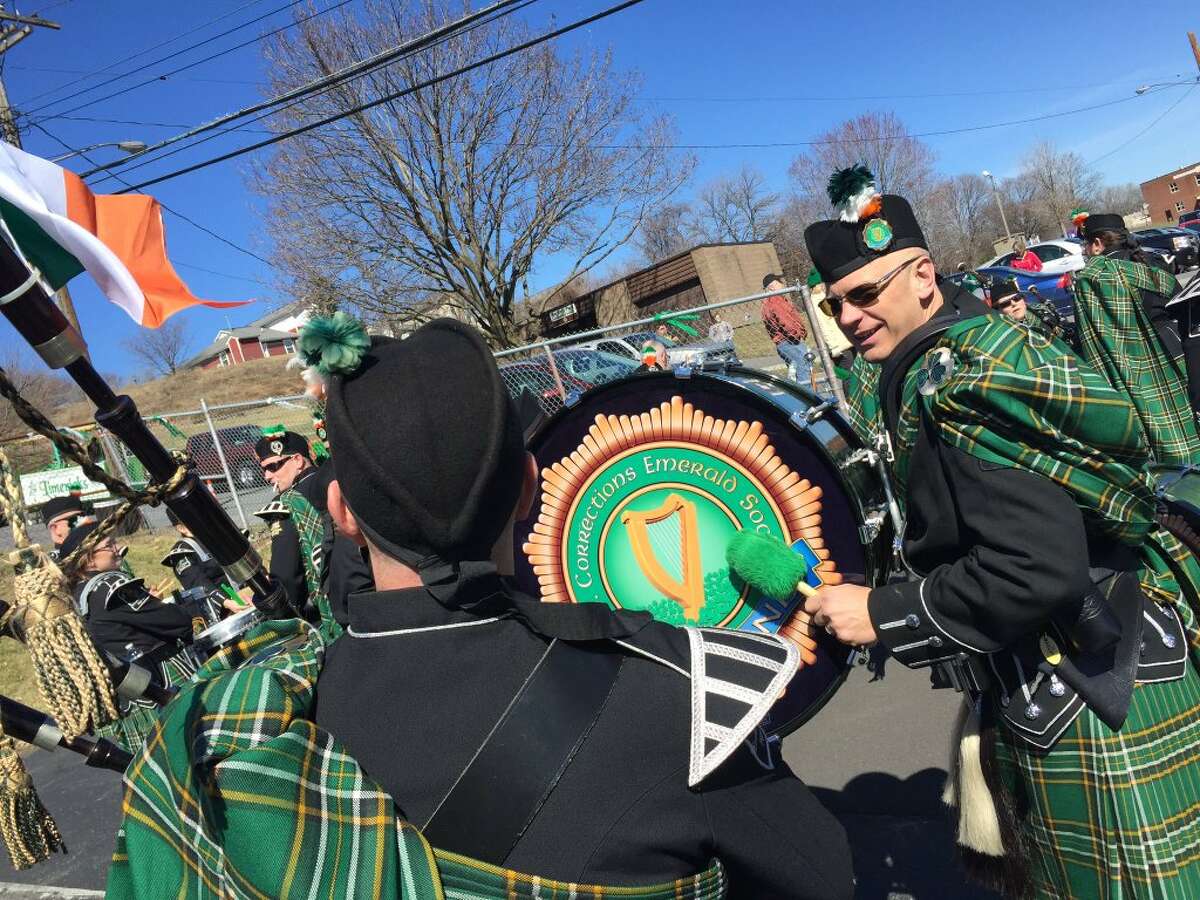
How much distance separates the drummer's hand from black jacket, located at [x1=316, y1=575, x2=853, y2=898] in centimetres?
65

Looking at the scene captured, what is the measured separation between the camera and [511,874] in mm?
950

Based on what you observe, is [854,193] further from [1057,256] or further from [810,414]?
[1057,256]

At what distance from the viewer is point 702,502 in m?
2.45

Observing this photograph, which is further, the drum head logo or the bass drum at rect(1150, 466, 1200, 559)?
the drum head logo

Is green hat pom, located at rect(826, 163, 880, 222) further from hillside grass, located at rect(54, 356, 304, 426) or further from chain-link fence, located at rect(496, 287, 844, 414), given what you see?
hillside grass, located at rect(54, 356, 304, 426)

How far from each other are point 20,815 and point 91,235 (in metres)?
1.25


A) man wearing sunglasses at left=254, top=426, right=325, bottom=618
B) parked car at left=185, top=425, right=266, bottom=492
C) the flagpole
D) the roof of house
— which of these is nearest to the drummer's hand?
the flagpole

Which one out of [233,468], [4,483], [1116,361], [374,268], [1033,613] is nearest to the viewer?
[4,483]

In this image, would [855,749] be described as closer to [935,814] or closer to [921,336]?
[935,814]

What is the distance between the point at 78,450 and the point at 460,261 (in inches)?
762

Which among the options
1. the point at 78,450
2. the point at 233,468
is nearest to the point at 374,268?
the point at 233,468

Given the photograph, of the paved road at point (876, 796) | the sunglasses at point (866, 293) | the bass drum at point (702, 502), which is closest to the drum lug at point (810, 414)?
the bass drum at point (702, 502)

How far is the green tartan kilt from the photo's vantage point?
157cm

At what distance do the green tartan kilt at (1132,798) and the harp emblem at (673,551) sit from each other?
1.00 metres
